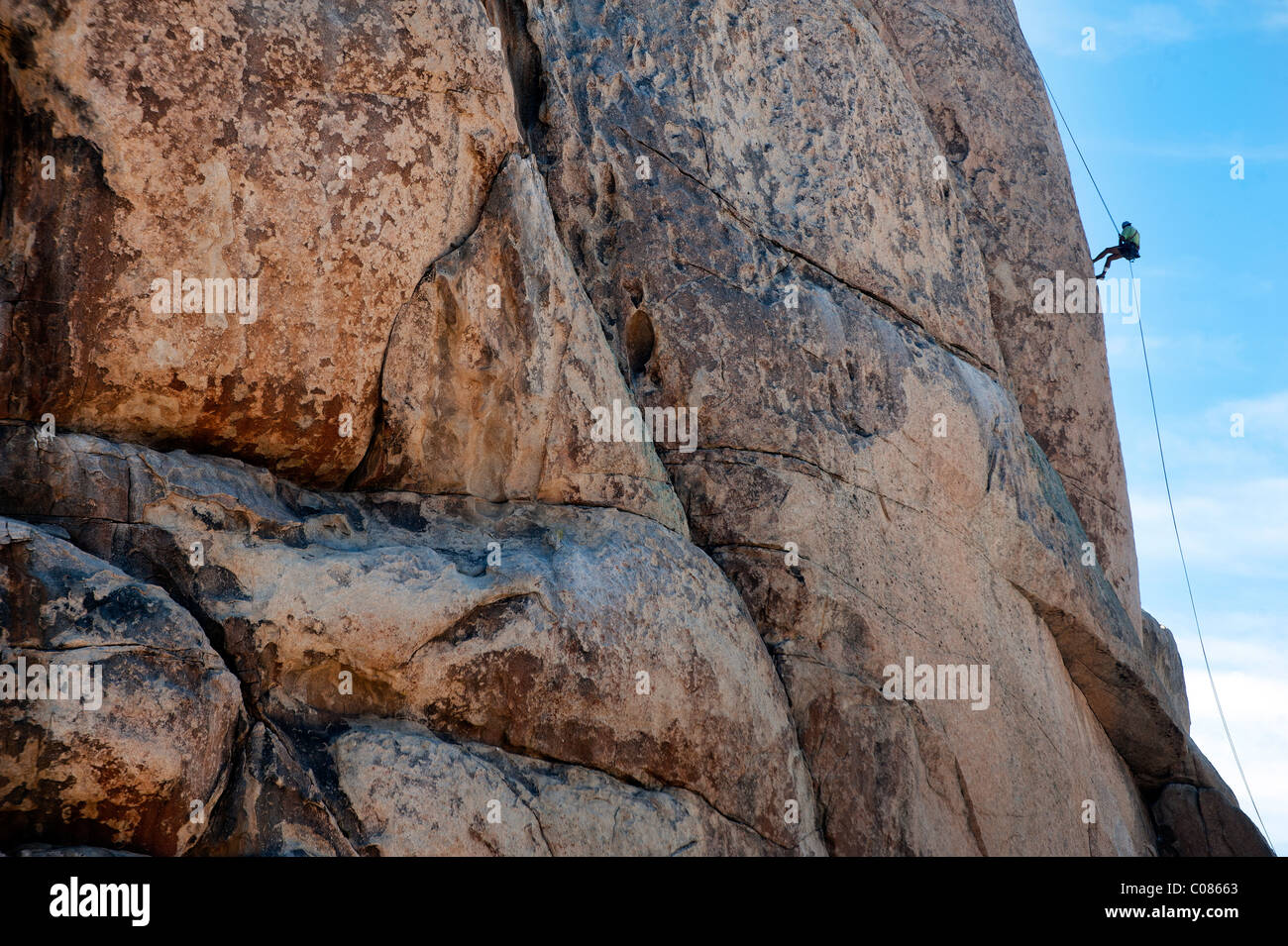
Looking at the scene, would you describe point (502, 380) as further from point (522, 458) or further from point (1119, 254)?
point (1119, 254)

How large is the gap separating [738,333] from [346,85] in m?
3.04

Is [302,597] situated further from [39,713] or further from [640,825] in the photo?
[640,825]

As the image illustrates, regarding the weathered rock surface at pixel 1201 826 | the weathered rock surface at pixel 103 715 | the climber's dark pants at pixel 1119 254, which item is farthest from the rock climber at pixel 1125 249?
the weathered rock surface at pixel 103 715

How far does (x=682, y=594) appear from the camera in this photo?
724cm

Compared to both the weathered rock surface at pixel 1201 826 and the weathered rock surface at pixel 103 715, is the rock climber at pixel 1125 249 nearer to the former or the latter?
the weathered rock surface at pixel 1201 826

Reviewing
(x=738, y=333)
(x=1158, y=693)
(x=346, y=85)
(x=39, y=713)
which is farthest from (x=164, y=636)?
(x=1158, y=693)

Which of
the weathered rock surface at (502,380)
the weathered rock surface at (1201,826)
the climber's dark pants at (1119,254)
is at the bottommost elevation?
the weathered rock surface at (1201,826)

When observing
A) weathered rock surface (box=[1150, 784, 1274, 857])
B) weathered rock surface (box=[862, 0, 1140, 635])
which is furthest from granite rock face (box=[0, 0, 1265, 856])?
weathered rock surface (box=[862, 0, 1140, 635])

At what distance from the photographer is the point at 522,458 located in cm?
714

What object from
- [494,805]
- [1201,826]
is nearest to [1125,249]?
[1201,826]

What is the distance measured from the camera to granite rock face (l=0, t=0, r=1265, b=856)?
5.69 meters

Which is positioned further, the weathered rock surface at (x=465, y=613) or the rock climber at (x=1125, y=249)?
the rock climber at (x=1125, y=249)

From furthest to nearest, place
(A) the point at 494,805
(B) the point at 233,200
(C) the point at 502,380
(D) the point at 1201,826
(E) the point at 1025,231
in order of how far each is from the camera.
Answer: (E) the point at 1025,231 < (D) the point at 1201,826 < (C) the point at 502,380 < (B) the point at 233,200 < (A) the point at 494,805

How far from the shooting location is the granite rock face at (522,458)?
5.69 meters
